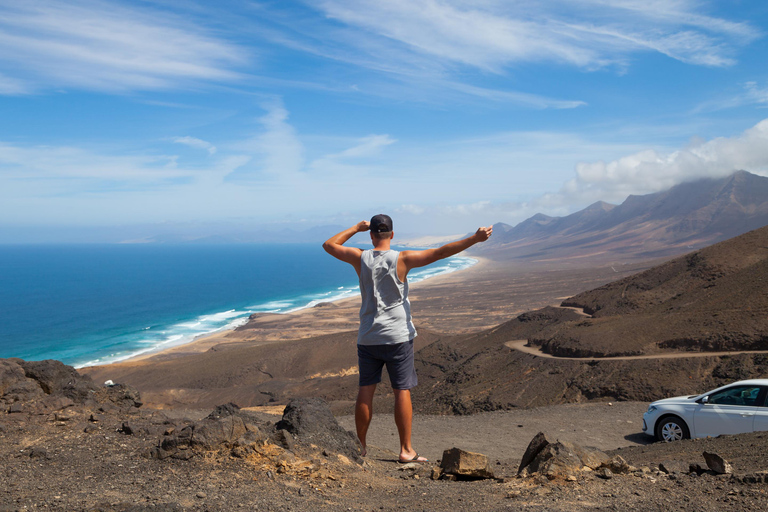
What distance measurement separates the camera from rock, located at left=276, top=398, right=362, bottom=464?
4.83m

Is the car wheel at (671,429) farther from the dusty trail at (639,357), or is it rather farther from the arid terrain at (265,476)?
the dusty trail at (639,357)

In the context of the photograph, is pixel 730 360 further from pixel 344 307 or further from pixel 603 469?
pixel 344 307

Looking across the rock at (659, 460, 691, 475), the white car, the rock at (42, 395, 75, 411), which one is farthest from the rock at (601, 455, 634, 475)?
the rock at (42, 395, 75, 411)

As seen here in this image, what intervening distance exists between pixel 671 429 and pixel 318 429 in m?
6.94

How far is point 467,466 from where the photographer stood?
4.38 meters

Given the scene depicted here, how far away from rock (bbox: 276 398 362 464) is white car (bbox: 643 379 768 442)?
20.7 ft

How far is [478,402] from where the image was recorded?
14891 millimetres

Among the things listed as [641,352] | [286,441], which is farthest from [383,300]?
[641,352]

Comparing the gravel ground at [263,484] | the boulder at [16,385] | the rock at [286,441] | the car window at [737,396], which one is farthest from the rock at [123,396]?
the car window at [737,396]

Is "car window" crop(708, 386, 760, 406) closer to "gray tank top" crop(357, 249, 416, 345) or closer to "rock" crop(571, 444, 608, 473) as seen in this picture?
"rock" crop(571, 444, 608, 473)

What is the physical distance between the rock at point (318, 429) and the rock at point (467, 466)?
0.87m

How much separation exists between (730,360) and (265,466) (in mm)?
13420

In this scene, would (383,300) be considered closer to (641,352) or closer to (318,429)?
(318,429)

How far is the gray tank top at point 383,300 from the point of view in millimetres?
4508
